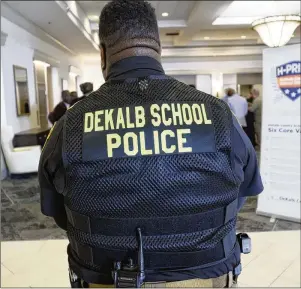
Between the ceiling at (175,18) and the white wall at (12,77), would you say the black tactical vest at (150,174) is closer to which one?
the ceiling at (175,18)

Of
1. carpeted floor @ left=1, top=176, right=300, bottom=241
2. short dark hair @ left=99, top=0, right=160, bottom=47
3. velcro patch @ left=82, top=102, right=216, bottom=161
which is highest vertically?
short dark hair @ left=99, top=0, right=160, bottom=47

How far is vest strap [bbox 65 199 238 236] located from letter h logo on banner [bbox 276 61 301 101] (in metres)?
2.69

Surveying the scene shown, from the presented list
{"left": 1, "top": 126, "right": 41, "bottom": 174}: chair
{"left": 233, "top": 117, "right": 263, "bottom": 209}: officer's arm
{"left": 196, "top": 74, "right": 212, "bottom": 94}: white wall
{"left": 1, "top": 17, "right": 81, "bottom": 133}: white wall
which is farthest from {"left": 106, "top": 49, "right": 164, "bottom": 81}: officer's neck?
{"left": 196, "top": 74, "right": 212, "bottom": 94}: white wall

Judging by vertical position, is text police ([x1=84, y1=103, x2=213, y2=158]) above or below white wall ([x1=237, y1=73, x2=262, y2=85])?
below

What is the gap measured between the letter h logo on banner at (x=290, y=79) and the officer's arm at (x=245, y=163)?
2.50 m

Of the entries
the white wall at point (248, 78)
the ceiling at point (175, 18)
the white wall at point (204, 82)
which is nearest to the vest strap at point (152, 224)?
the ceiling at point (175, 18)

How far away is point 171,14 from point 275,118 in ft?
19.0

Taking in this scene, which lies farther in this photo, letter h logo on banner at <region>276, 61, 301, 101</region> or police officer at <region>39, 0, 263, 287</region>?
letter h logo on banner at <region>276, 61, 301, 101</region>

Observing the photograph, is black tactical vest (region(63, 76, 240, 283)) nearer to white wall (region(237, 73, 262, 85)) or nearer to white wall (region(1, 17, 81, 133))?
white wall (region(1, 17, 81, 133))

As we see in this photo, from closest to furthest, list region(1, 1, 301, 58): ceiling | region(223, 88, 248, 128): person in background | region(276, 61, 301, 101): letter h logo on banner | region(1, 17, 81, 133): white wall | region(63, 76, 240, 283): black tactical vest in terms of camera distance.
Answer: region(63, 76, 240, 283): black tactical vest → region(276, 61, 301, 101): letter h logo on banner → region(1, 17, 81, 133): white wall → region(1, 1, 301, 58): ceiling → region(223, 88, 248, 128): person in background

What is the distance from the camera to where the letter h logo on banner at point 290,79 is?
3.34 m

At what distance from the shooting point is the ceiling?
264 inches

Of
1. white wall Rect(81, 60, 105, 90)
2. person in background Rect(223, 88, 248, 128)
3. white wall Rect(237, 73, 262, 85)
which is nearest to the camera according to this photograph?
person in background Rect(223, 88, 248, 128)

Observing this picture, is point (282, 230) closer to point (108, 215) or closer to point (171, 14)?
point (108, 215)
